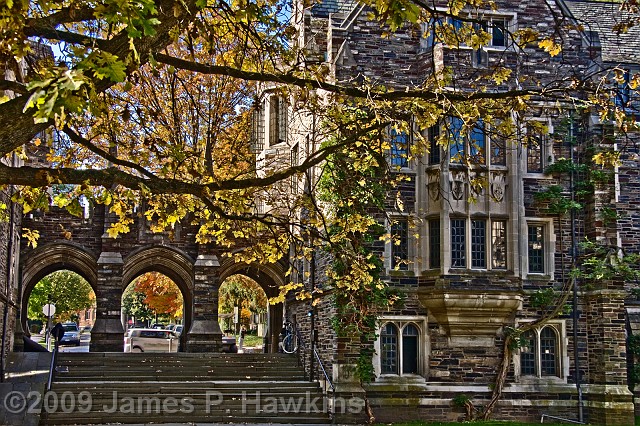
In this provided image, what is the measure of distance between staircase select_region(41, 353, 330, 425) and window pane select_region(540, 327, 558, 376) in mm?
5556

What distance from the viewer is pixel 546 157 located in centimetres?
2241

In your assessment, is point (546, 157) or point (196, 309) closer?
point (546, 157)

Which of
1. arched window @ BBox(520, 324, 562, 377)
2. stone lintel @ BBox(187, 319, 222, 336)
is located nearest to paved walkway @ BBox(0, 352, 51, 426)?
stone lintel @ BBox(187, 319, 222, 336)

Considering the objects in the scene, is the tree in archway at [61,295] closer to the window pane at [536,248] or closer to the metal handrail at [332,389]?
the metal handrail at [332,389]

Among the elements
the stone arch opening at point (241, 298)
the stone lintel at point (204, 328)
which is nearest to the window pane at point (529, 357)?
the stone lintel at point (204, 328)

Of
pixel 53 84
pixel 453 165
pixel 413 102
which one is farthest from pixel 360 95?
pixel 453 165

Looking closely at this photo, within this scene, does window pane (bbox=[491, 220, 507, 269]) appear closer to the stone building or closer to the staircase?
the stone building

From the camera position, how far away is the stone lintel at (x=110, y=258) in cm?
2631

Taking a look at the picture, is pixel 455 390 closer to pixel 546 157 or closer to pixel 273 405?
pixel 273 405

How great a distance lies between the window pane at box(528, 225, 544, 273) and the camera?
22.3m

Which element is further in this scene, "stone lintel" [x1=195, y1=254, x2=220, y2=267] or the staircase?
"stone lintel" [x1=195, y1=254, x2=220, y2=267]

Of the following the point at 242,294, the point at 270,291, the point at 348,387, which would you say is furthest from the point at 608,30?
the point at 242,294

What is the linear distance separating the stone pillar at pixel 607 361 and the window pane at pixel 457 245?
346 cm

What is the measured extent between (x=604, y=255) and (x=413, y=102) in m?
12.3
